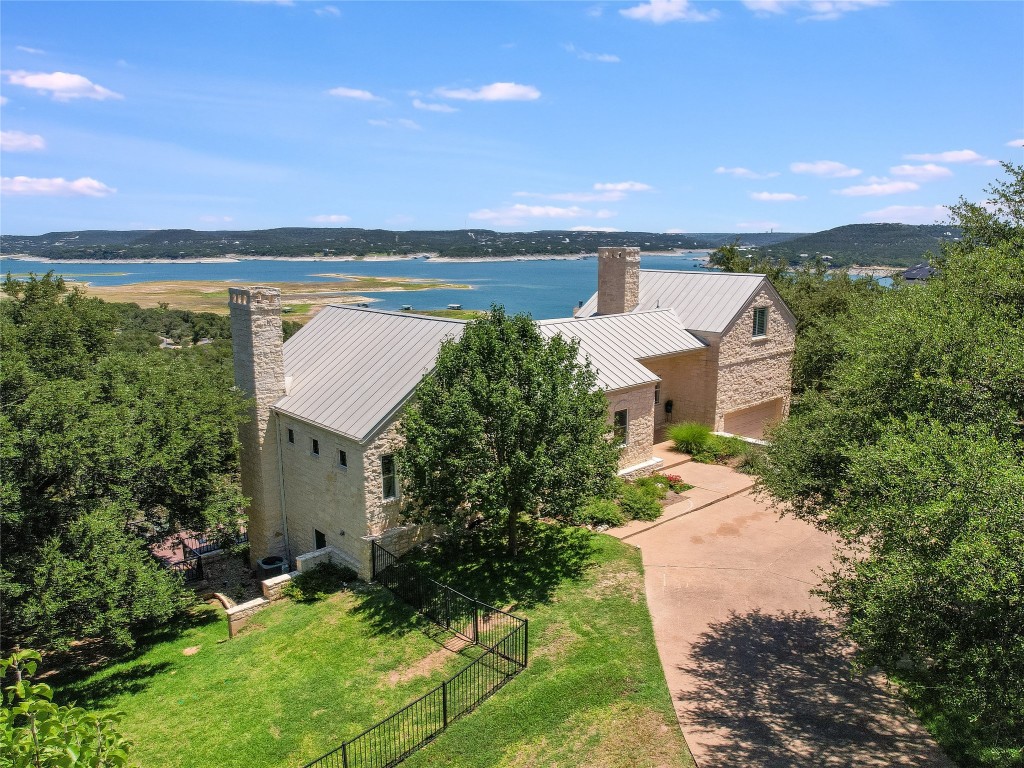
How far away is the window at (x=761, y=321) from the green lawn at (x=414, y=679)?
15.7m

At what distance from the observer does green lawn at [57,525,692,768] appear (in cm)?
1224

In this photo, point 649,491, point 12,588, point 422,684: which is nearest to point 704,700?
point 422,684

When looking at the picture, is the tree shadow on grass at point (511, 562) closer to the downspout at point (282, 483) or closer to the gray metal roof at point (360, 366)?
the gray metal roof at point (360, 366)

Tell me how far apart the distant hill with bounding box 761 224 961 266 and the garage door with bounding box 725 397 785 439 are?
349 ft

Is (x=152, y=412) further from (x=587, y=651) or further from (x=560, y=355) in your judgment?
(x=587, y=651)

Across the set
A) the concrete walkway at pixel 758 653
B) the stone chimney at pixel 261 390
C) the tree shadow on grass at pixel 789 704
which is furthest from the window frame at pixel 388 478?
the tree shadow on grass at pixel 789 704

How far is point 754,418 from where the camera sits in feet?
107

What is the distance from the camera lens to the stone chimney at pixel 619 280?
31984mm

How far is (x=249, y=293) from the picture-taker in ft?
66.9

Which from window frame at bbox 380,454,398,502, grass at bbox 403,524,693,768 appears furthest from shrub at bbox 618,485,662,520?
window frame at bbox 380,454,398,502

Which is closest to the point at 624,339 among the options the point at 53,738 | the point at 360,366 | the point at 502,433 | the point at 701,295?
the point at 701,295

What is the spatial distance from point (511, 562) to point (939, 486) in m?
11.9

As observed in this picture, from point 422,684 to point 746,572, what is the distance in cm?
870

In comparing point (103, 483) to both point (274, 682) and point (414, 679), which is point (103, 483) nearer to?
point (274, 682)
